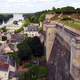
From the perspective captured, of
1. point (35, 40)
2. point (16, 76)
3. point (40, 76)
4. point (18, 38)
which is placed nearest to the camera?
point (40, 76)

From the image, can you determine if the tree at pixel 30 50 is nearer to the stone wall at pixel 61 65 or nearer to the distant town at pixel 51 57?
the distant town at pixel 51 57

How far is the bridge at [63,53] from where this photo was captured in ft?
33.7

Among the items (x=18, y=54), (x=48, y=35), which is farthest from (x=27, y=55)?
(x=48, y=35)

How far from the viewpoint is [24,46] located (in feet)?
90.8

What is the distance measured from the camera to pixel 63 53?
1510 cm

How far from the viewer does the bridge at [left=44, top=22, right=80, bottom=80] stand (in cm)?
1028

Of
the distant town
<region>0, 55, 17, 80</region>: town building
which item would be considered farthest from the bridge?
<region>0, 55, 17, 80</region>: town building

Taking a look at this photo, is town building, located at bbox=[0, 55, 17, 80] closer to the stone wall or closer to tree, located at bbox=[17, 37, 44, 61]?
tree, located at bbox=[17, 37, 44, 61]

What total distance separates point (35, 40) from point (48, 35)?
858 cm

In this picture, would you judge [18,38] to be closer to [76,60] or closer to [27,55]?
[27,55]

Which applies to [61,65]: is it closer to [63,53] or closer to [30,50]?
[63,53]

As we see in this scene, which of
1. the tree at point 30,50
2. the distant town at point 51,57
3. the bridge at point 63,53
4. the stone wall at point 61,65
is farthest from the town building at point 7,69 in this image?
the stone wall at point 61,65

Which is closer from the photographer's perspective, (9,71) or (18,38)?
(9,71)

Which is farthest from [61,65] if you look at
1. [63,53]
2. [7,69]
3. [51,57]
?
[7,69]
